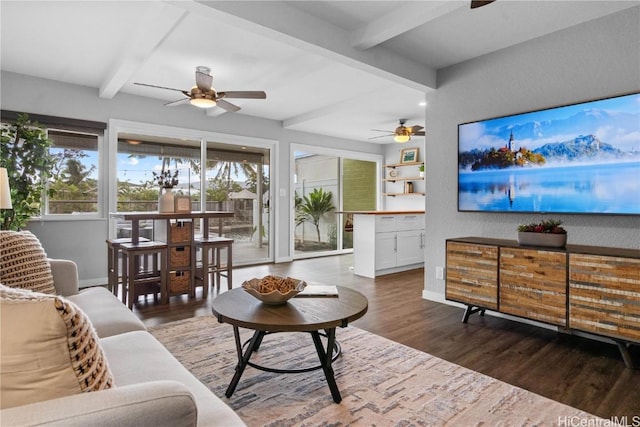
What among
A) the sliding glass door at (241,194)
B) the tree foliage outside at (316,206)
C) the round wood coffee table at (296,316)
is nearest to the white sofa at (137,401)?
the round wood coffee table at (296,316)

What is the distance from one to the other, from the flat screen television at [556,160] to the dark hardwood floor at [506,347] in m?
0.99

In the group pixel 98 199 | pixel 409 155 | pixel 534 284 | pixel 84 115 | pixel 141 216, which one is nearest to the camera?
pixel 534 284

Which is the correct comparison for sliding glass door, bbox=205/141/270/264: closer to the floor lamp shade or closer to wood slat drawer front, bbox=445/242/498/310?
the floor lamp shade

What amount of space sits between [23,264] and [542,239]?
11.0 ft

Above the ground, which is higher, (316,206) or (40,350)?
(316,206)

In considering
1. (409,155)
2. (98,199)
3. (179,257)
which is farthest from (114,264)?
(409,155)

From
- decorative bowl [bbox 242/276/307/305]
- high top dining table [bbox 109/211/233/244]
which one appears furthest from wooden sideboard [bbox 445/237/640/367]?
high top dining table [bbox 109/211/233/244]

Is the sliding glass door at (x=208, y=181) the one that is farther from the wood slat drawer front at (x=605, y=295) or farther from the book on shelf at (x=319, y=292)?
the wood slat drawer front at (x=605, y=295)

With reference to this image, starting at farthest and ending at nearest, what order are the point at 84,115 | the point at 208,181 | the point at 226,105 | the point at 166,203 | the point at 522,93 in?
1. the point at 208,181
2. the point at 84,115
3. the point at 226,105
4. the point at 166,203
5. the point at 522,93

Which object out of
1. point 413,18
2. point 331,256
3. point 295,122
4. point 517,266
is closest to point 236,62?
point 413,18

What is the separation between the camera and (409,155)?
24.9 ft

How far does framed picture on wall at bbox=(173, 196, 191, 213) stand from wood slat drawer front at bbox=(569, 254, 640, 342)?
3457 millimetres

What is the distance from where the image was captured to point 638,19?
254 cm
